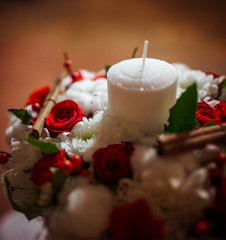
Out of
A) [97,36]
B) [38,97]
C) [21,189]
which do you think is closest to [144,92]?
[21,189]

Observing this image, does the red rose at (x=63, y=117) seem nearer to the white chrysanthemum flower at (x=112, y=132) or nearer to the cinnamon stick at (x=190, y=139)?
the white chrysanthemum flower at (x=112, y=132)

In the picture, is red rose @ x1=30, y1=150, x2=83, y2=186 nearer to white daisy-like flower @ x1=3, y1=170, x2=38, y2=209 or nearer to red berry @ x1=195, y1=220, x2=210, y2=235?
white daisy-like flower @ x1=3, y1=170, x2=38, y2=209

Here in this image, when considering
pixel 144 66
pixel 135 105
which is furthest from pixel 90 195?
pixel 144 66

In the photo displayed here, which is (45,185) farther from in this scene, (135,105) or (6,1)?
(6,1)

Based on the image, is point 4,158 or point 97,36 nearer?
point 4,158

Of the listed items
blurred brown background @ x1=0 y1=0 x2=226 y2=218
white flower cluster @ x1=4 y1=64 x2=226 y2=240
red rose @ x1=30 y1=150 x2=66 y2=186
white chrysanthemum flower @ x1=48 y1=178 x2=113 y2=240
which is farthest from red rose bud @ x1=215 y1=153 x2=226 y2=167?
blurred brown background @ x1=0 y1=0 x2=226 y2=218

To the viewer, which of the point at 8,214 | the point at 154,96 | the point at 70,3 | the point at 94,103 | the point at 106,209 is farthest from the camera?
the point at 70,3

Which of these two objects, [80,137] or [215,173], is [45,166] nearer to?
[80,137]
